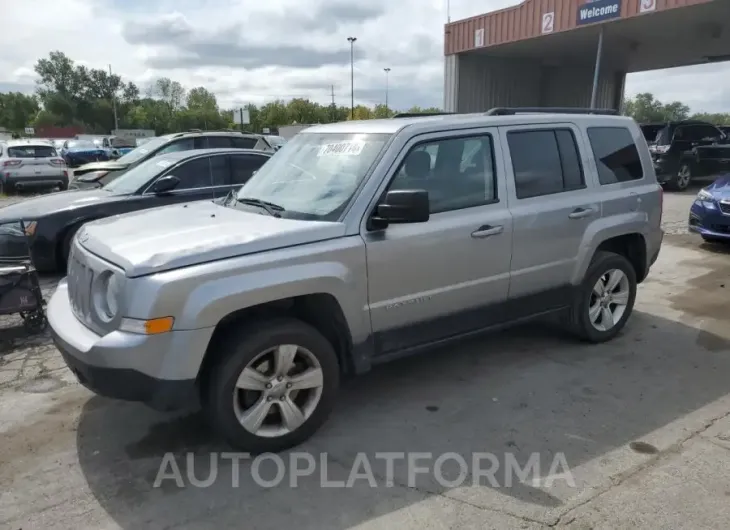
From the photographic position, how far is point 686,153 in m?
15.6

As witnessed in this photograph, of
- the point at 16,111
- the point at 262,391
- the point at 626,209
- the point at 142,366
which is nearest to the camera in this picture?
the point at 142,366

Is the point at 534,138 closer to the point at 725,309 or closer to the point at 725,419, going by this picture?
the point at 725,419

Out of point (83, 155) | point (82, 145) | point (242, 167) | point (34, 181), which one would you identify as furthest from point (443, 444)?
point (82, 145)

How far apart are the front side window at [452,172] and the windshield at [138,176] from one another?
477 cm

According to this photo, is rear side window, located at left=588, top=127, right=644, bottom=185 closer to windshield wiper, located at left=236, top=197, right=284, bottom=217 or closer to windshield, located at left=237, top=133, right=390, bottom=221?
windshield, located at left=237, top=133, right=390, bottom=221

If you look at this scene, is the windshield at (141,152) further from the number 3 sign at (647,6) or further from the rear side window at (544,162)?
the number 3 sign at (647,6)

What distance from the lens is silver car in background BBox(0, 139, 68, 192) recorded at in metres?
17.2

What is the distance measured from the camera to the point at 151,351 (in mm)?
2857

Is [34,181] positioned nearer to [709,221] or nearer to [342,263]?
[342,263]

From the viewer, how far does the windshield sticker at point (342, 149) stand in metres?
3.86

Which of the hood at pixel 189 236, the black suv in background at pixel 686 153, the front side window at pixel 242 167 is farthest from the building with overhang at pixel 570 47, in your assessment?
the hood at pixel 189 236

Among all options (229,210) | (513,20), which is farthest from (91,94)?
(229,210)

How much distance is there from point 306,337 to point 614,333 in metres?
3.12

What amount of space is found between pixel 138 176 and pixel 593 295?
19.4 ft
